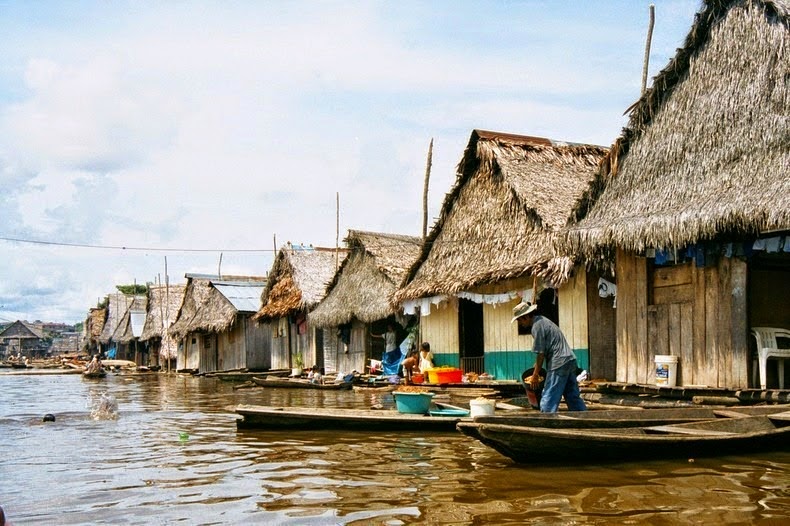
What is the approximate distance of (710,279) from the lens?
1027 cm

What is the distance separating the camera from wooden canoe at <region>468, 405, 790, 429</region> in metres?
7.31

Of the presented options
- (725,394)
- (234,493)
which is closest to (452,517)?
(234,493)

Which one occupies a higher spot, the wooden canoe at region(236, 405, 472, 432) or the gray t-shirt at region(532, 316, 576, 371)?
the gray t-shirt at region(532, 316, 576, 371)

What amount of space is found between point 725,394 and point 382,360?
39.2 ft

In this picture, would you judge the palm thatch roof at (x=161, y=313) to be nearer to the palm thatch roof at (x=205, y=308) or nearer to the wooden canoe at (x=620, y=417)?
the palm thatch roof at (x=205, y=308)

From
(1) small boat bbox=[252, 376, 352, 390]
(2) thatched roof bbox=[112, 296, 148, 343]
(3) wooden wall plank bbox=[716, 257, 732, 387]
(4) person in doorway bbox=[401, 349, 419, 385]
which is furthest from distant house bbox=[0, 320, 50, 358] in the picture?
(3) wooden wall plank bbox=[716, 257, 732, 387]

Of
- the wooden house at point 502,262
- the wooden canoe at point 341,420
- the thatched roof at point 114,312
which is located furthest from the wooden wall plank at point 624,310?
the thatched roof at point 114,312

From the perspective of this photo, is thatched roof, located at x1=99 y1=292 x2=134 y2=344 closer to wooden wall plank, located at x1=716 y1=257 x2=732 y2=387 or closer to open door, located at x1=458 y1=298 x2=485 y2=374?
open door, located at x1=458 y1=298 x2=485 y2=374

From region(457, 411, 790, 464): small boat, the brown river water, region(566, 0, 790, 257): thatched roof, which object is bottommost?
the brown river water

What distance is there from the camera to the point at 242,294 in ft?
107

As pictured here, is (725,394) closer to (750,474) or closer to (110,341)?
(750,474)

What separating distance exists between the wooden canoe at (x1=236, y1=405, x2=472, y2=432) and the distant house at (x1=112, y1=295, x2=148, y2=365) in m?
39.0

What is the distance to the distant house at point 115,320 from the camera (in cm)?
5456

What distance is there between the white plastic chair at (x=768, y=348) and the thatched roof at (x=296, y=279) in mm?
16661
